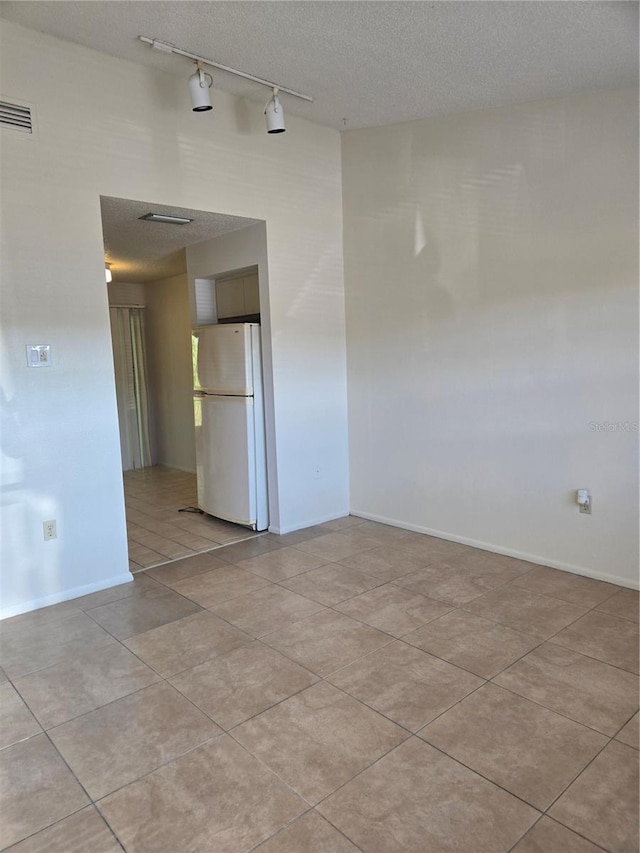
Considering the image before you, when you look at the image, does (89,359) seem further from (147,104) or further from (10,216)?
(147,104)

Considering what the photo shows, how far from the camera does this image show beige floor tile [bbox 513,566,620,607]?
9.62 feet

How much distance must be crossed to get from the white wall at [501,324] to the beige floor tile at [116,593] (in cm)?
183

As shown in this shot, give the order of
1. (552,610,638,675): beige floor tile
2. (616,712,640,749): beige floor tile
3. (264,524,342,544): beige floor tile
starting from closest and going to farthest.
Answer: (616,712,640,749): beige floor tile, (552,610,638,675): beige floor tile, (264,524,342,544): beige floor tile

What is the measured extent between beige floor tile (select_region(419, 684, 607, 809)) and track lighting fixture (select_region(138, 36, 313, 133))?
3008 mm

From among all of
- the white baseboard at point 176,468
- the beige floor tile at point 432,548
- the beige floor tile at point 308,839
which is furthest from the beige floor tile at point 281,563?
the white baseboard at point 176,468

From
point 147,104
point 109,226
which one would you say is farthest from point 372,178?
point 109,226

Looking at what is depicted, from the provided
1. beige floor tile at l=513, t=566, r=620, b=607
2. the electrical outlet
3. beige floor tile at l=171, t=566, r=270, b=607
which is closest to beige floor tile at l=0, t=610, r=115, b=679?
the electrical outlet

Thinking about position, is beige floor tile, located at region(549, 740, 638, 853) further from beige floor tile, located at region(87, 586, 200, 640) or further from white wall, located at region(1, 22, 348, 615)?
white wall, located at region(1, 22, 348, 615)

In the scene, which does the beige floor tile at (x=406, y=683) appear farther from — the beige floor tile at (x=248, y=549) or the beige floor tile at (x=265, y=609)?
the beige floor tile at (x=248, y=549)

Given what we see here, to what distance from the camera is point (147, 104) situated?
321 centimetres

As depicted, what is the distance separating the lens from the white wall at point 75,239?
2.84 meters

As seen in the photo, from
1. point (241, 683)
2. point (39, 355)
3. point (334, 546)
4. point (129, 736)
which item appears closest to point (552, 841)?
point (241, 683)

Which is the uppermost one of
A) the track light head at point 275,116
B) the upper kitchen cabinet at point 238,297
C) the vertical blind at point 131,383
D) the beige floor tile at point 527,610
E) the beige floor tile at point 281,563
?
the track light head at point 275,116

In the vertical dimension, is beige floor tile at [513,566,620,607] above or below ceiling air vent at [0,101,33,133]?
below
